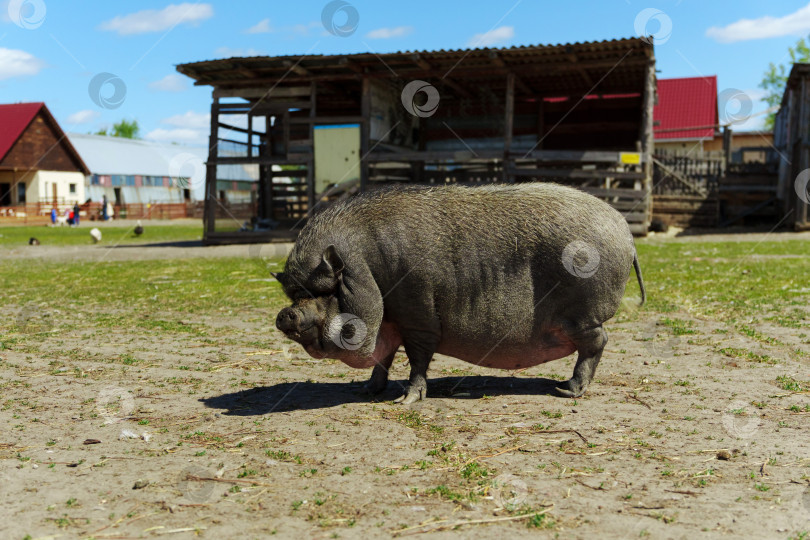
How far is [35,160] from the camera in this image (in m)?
49.8

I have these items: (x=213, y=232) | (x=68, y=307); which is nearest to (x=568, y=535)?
(x=68, y=307)

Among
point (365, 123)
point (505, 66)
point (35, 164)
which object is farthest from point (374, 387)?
point (35, 164)

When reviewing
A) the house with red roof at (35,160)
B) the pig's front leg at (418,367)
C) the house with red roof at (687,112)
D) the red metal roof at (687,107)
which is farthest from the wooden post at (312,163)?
the house with red roof at (35,160)

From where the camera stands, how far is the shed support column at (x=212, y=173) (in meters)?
21.4

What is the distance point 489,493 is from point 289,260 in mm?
2305

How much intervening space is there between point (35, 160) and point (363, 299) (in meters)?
51.4

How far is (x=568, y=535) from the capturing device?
9.95ft

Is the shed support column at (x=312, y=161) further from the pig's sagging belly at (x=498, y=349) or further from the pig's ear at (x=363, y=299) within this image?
the pig's ear at (x=363, y=299)

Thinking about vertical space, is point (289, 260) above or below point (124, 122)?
below

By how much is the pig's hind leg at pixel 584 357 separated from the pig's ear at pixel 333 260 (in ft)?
5.40

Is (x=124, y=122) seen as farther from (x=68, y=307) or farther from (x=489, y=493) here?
(x=489, y=493)

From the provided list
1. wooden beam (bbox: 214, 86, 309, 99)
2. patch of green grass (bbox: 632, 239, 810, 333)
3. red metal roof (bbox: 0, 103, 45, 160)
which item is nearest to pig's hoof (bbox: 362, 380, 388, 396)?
patch of green grass (bbox: 632, 239, 810, 333)

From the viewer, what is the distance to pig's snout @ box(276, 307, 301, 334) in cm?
471

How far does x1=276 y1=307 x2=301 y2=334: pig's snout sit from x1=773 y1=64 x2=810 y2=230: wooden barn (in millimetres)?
21309
